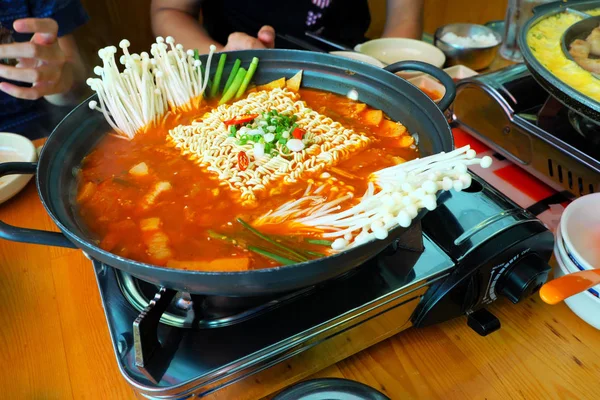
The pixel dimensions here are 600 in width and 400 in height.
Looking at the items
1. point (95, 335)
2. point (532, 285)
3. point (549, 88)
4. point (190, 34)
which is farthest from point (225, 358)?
point (190, 34)

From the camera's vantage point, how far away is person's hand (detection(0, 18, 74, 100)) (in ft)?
7.41

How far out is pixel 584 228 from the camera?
154cm

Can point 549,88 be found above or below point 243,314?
above

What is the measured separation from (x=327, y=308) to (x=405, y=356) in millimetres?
358

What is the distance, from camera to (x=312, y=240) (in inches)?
52.6

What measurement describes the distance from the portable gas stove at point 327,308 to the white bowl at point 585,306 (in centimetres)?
13

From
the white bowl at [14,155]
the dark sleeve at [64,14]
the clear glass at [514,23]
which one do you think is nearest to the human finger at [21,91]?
the white bowl at [14,155]

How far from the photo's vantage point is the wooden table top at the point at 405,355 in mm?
1324

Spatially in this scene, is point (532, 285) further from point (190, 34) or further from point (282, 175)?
point (190, 34)

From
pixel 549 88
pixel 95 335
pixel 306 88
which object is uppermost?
pixel 549 88

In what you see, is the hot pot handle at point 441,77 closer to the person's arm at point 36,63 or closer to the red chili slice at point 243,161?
the red chili slice at point 243,161

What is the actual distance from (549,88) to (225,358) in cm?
145

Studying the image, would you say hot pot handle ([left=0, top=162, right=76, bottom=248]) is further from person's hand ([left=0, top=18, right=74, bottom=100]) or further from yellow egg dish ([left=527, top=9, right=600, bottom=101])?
yellow egg dish ([left=527, top=9, right=600, bottom=101])

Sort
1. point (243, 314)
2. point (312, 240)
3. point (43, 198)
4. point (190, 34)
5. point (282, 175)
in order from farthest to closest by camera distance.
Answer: point (190, 34)
point (282, 175)
point (312, 240)
point (243, 314)
point (43, 198)
